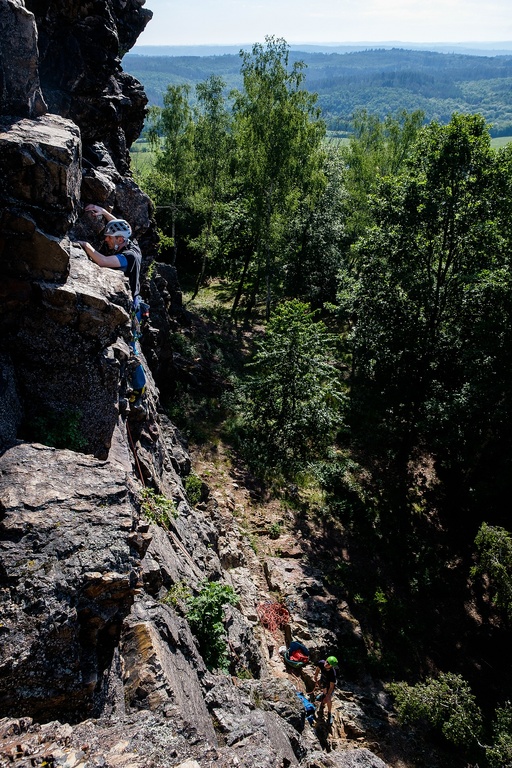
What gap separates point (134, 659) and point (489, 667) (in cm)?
1408

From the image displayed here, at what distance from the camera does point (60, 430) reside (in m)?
7.66

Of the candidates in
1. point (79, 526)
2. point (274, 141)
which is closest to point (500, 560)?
point (79, 526)

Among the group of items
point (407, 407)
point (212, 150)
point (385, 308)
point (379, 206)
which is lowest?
point (407, 407)

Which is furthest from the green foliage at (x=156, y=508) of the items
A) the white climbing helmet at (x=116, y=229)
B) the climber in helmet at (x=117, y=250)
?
the white climbing helmet at (x=116, y=229)

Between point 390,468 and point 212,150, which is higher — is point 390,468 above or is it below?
below

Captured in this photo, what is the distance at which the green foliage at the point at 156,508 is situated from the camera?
9508 mm

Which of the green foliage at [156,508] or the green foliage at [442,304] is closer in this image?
the green foliage at [156,508]

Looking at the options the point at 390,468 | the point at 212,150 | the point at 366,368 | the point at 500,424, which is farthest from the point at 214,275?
the point at 500,424

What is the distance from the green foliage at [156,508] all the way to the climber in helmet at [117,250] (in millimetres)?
4169

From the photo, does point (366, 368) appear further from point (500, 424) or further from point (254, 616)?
point (254, 616)

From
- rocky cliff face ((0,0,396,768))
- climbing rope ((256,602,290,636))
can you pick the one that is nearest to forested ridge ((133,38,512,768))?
climbing rope ((256,602,290,636))

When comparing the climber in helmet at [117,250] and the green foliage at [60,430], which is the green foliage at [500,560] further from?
the climber in helmet at [117,250]

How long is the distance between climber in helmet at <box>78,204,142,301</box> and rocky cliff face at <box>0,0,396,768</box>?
21.4 inches

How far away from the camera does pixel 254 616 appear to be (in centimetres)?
1352
